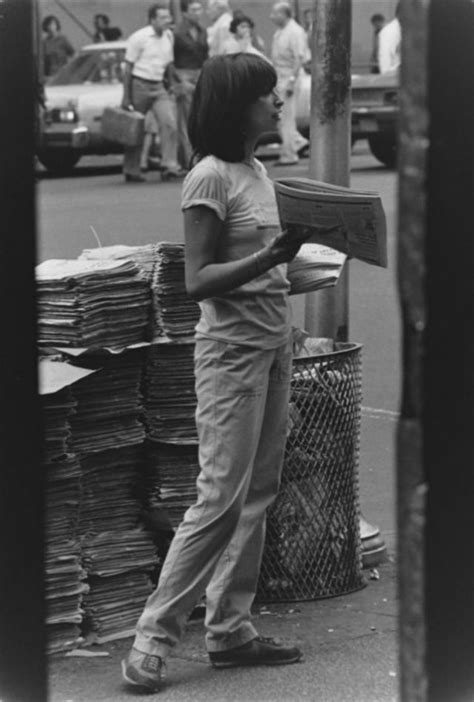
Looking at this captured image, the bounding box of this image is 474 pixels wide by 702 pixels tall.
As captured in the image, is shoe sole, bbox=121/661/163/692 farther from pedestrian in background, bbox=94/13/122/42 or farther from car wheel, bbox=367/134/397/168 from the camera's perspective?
pedestrian in background, bbox=94/13/122/42

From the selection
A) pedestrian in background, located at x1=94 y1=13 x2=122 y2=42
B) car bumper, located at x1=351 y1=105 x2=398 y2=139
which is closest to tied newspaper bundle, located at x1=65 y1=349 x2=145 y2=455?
car bumper, located at x1=351 y1=105 x2=398 y2=139

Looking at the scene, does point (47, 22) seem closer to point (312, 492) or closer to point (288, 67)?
point (288, 67)

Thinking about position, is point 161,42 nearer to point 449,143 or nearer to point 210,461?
point 210,461

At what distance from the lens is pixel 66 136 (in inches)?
754

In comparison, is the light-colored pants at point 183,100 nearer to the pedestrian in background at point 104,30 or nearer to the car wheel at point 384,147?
the car wheel at point 384,147

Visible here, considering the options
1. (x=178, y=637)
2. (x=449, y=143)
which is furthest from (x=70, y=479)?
(x=449, y=143)

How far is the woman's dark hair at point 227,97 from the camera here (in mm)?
3748

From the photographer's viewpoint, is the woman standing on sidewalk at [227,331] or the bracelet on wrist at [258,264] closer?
the bracelet on wrist at [258,264]

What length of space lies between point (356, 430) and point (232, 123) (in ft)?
4.50

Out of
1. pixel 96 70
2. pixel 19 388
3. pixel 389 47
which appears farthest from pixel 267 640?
pixel 96 70

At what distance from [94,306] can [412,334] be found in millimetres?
3053

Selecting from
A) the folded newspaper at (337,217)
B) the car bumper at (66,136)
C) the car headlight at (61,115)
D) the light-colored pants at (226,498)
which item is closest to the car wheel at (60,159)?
the car bumper at (66,136)

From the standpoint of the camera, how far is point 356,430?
482 cm

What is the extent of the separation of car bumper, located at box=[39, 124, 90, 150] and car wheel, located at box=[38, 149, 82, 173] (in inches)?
8.7
